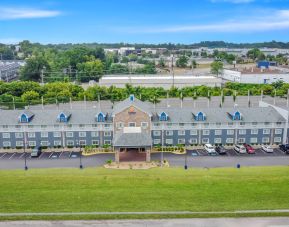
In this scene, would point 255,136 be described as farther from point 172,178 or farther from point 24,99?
point 24,99

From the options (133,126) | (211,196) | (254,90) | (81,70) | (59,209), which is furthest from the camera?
(81,70)

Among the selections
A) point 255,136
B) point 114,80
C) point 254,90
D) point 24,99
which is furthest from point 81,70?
point 255,136

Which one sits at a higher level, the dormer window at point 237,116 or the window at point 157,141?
the dormer window at point 237,116

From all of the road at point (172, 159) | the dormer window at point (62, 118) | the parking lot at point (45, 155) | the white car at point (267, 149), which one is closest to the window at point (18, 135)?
the parking lot at point (45, 155)

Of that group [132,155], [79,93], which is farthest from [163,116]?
[79,93]

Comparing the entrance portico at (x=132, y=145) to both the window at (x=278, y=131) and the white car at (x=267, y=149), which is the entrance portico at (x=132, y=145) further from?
the window at (x=278, y=131)

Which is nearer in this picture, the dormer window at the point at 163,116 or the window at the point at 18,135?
the window at the point at 18,135

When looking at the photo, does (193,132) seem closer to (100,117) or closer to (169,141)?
(169,141)
